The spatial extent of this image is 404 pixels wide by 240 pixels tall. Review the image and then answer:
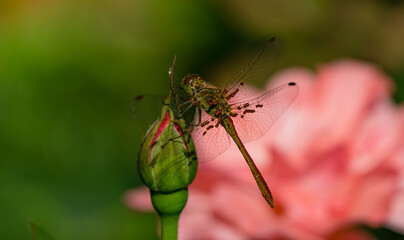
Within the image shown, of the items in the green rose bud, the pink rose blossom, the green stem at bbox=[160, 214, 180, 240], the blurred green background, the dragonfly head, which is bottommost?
the green stem at bbox=[160, 214, 180, 240]

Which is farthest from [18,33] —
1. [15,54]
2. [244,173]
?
[244,173]

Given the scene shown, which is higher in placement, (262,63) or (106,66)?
(106,66)

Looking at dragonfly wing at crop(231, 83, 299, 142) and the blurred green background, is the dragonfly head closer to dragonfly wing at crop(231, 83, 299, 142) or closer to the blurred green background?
dragonfly wing at crop(231, 83, 299, 142)

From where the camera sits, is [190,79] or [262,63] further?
[262,63]

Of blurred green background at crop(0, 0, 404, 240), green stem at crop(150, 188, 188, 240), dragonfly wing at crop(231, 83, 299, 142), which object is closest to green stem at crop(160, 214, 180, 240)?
green stem at crop(150, 188, 188, 240)

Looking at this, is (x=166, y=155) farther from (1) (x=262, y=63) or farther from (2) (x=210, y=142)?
(1) (x=262, y=63)

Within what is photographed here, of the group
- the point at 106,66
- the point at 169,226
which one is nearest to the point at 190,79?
the point at 169,226
